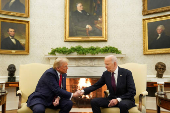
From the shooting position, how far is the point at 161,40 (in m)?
5.31

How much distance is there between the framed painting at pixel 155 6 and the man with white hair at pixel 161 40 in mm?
547

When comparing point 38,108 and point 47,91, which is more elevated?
point 47,91

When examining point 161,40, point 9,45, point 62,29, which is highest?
point 62,29

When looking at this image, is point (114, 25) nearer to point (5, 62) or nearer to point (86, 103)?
point (86, 103)

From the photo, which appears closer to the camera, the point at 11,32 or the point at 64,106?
the point at 64,106

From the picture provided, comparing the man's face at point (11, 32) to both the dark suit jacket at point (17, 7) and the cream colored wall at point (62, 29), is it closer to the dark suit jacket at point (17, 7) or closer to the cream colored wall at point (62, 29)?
the cream colored wall at point (62, 29)

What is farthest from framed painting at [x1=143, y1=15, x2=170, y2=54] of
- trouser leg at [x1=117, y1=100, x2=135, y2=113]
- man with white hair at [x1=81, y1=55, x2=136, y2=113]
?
trouser leg at [x1=117, y1=100, x2=135, y2=113]

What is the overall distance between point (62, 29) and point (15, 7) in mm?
1743

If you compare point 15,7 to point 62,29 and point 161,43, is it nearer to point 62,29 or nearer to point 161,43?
point 62,29

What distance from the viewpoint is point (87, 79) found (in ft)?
18.8

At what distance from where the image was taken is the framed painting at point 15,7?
5.49m

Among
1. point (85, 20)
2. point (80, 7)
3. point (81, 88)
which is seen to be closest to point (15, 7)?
point (80, 7)

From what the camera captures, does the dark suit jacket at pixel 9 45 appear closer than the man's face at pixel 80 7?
Yes

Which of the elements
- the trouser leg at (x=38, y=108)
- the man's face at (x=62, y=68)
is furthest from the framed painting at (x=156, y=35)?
the trouser leg at (x=38, y=108)
